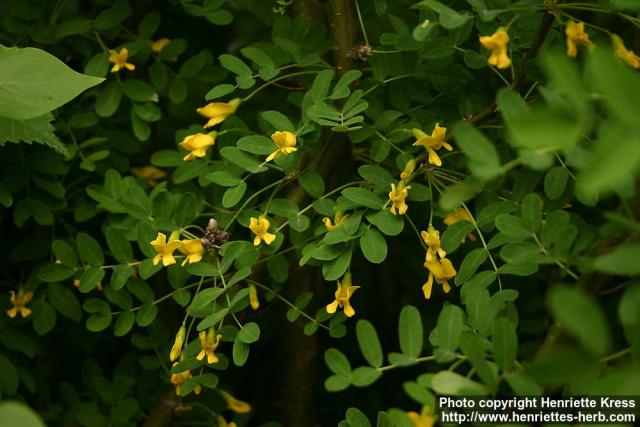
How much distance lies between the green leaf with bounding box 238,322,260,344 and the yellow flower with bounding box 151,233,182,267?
0.37 ft

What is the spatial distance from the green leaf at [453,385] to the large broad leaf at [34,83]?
507 millimetres

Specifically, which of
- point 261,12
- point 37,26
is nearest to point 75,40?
point 37,26

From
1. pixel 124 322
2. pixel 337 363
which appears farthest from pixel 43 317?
pixel 337 363

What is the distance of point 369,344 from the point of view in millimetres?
769

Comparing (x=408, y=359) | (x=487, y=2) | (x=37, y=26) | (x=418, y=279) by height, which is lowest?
(x=418, y=279)

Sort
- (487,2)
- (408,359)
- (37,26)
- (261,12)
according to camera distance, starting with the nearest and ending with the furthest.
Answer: (408,359) → (487,2) → (37,26) → (261,12)

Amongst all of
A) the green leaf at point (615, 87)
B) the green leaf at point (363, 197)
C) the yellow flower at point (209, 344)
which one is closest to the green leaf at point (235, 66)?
the green leaf at point (363, 197)

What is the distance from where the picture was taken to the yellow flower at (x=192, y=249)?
0.89 metres

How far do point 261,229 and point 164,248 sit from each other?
11 cm

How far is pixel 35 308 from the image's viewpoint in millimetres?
1083

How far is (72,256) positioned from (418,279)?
2.17 ft

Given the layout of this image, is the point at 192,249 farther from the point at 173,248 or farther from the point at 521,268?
the point at 521,268

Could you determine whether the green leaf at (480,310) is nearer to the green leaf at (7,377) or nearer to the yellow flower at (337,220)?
the yellow flower at (337,220)

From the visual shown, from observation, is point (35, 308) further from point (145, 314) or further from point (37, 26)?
point (37, 26)
